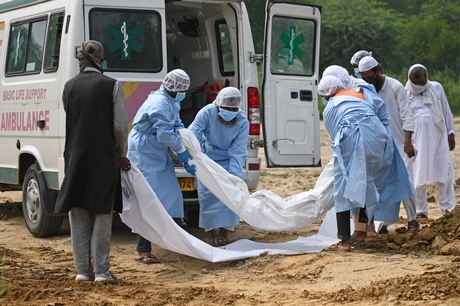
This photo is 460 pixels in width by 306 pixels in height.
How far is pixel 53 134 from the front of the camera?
7.85 meters

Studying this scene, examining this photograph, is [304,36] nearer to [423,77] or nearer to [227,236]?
[423,77]

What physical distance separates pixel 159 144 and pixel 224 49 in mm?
1958

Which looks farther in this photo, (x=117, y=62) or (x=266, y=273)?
(x=117, y=62)

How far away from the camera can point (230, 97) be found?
7.52 metres

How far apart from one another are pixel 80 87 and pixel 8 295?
4.99 ft

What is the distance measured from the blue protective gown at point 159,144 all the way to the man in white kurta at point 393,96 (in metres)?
1.91

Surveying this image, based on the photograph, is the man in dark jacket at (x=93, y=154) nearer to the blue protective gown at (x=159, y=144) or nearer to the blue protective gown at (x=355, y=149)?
the blue protective gown at (x=159, y=144)

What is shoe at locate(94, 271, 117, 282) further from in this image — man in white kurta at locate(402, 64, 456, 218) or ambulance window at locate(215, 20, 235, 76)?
man in white kurta at locate(402, 64, 456, 218)

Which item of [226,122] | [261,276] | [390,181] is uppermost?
[226,122]

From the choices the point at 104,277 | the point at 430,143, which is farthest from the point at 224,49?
the point at 104,277

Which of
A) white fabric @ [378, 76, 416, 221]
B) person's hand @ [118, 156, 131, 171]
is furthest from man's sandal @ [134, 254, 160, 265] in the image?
white fabric @ [378, 76, 416, 221]

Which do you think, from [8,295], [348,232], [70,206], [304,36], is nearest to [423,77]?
[304,36]

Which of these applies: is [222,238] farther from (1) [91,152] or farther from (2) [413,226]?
(1) [91,152]

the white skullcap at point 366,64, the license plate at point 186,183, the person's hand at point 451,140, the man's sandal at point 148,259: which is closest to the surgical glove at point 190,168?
the license plate at point 186,183
